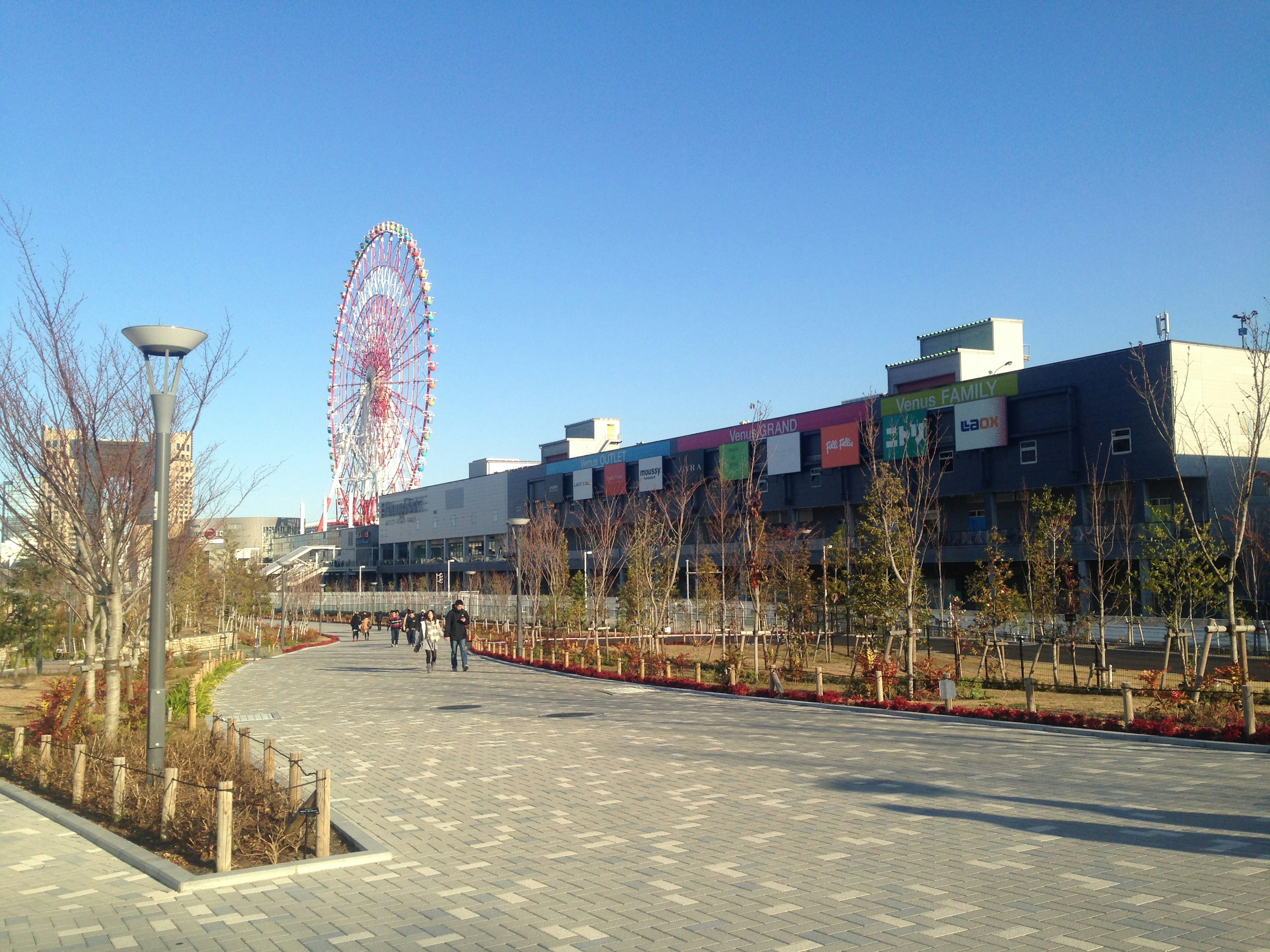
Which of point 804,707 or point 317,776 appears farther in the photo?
point 804,707

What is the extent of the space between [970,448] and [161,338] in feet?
137

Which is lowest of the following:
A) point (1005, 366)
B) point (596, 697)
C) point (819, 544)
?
point (596, 697)

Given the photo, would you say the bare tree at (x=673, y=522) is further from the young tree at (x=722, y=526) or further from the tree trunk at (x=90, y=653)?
the tree trunk at (x=90, y=653)

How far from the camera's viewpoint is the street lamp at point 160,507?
399 inches

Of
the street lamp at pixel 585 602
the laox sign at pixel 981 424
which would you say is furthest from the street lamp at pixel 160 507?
the laox sign at pixel 981 424

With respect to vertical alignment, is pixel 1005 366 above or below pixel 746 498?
above

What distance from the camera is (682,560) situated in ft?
205

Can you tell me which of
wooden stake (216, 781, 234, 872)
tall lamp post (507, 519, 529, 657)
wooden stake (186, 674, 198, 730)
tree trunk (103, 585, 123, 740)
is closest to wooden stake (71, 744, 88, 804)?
tree trunk (103, 585, 123, 740)

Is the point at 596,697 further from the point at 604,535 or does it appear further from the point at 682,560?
the point at 682,560

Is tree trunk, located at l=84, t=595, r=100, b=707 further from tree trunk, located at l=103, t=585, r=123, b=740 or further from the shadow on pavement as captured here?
the shadow on pavement

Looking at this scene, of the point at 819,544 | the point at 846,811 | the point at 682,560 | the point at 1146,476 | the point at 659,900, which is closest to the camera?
the point at 659,900

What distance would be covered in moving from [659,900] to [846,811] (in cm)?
315

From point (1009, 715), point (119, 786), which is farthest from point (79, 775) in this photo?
point (1009, 715)

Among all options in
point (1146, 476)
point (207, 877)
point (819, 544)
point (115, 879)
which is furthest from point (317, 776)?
point (819, 544)
